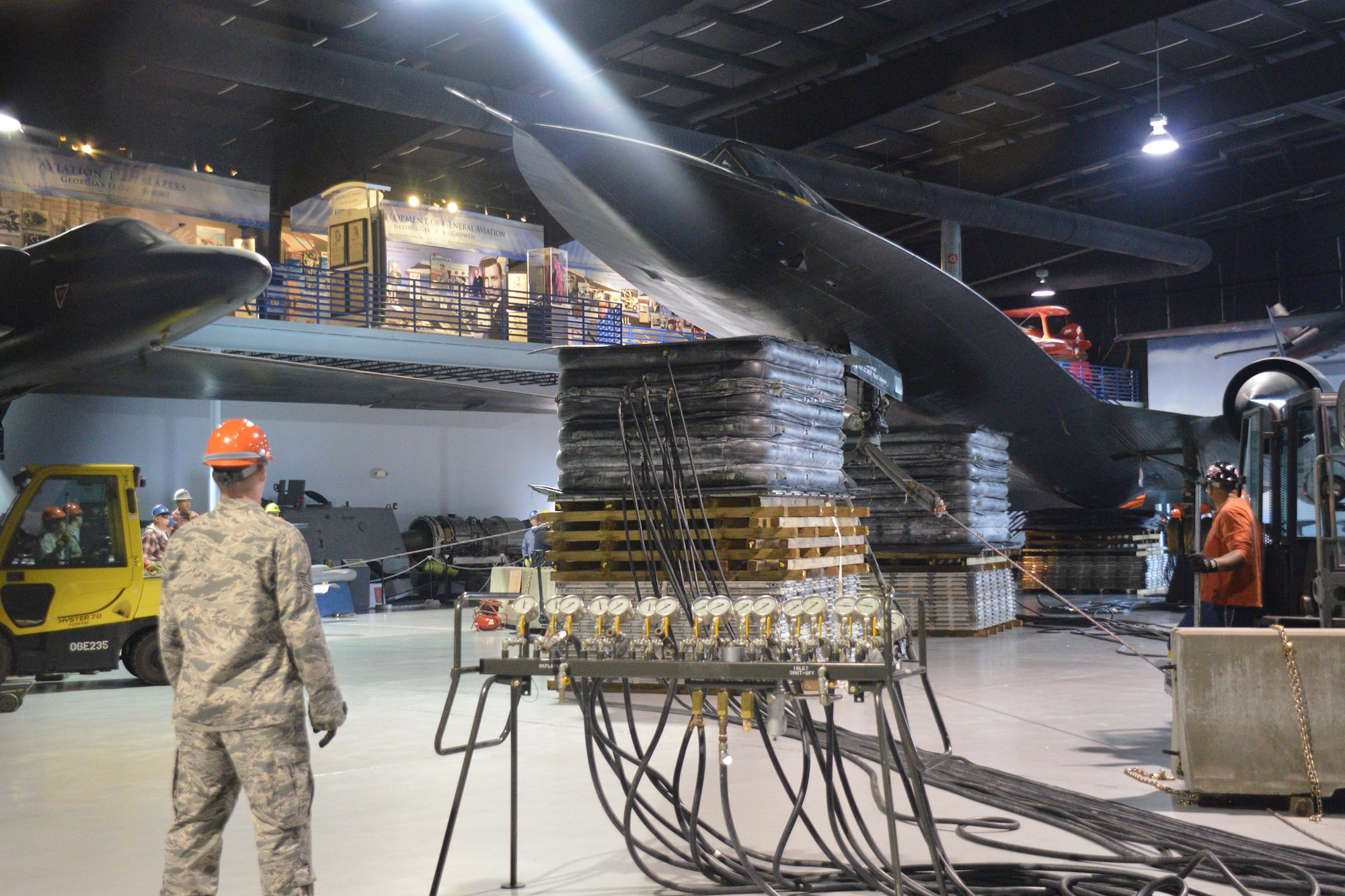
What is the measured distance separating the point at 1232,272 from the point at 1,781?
3020 cm

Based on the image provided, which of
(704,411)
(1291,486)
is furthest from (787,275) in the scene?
(1291,486)

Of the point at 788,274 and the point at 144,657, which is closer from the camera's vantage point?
the point at 788,274

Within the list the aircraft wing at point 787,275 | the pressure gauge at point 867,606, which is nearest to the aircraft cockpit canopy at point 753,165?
the aircraft wing at point 787,275

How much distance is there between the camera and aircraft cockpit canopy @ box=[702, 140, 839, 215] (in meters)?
9.45

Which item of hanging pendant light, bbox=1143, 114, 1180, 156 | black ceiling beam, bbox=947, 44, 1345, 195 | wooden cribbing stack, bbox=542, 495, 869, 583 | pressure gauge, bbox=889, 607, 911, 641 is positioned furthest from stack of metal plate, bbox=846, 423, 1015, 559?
pressure gauge, bbox=889, 607, 911, 641

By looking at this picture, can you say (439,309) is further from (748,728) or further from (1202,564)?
(748,728)

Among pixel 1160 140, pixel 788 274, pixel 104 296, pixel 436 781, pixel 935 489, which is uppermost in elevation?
pixel 1160 140

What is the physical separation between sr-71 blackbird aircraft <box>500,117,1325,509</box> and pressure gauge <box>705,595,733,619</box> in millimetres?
4854

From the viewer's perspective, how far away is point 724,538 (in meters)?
9.05

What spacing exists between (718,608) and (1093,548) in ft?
57.1

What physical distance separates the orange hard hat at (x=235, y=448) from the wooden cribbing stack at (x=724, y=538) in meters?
4.80

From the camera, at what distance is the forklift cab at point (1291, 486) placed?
6043 millimetres

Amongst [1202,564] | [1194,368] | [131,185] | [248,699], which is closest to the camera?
[248,699]

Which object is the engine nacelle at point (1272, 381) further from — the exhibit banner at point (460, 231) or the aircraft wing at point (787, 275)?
the exhibit banner at point (460, 231)
